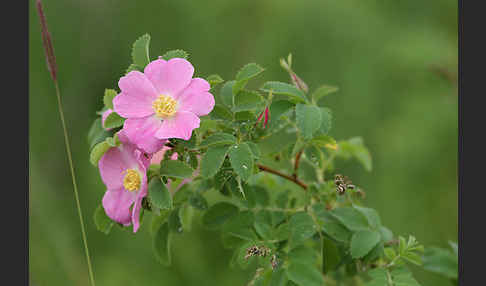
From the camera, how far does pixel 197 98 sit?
80 cm

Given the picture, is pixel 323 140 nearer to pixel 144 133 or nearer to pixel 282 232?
pixel 282 232

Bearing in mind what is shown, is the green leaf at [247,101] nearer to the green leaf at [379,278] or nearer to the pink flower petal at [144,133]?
the pink flower petal at [144,133]

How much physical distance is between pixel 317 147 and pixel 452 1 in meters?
1.45

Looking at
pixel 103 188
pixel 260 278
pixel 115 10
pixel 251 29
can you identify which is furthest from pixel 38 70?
pixel 260 278

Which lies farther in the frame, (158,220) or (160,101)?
(158,220)

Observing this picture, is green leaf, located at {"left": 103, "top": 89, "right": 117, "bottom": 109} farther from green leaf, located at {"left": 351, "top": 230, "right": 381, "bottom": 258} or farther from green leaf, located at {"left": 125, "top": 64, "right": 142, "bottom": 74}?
green leaf, located at {"left": 351, "top": 230, "right": 381, "bottom": 258}

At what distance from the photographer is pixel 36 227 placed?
185cm

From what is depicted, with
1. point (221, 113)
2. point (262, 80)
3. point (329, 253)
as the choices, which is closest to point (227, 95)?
point (221, 113)

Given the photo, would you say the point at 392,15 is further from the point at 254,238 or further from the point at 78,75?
the point at 254,238

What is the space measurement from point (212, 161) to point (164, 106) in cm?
12

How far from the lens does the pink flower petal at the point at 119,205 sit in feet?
2.78

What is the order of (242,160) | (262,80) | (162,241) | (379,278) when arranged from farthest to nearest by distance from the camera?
(262,80) < (162,241) < (379,278) < (242,160)

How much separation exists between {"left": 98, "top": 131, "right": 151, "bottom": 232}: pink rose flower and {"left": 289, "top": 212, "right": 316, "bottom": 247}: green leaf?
27 centimetres

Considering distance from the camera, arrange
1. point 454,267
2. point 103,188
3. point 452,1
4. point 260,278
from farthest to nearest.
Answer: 1. point 452,1
2. point 103,188
3. point 454,267
4. point 260,278
